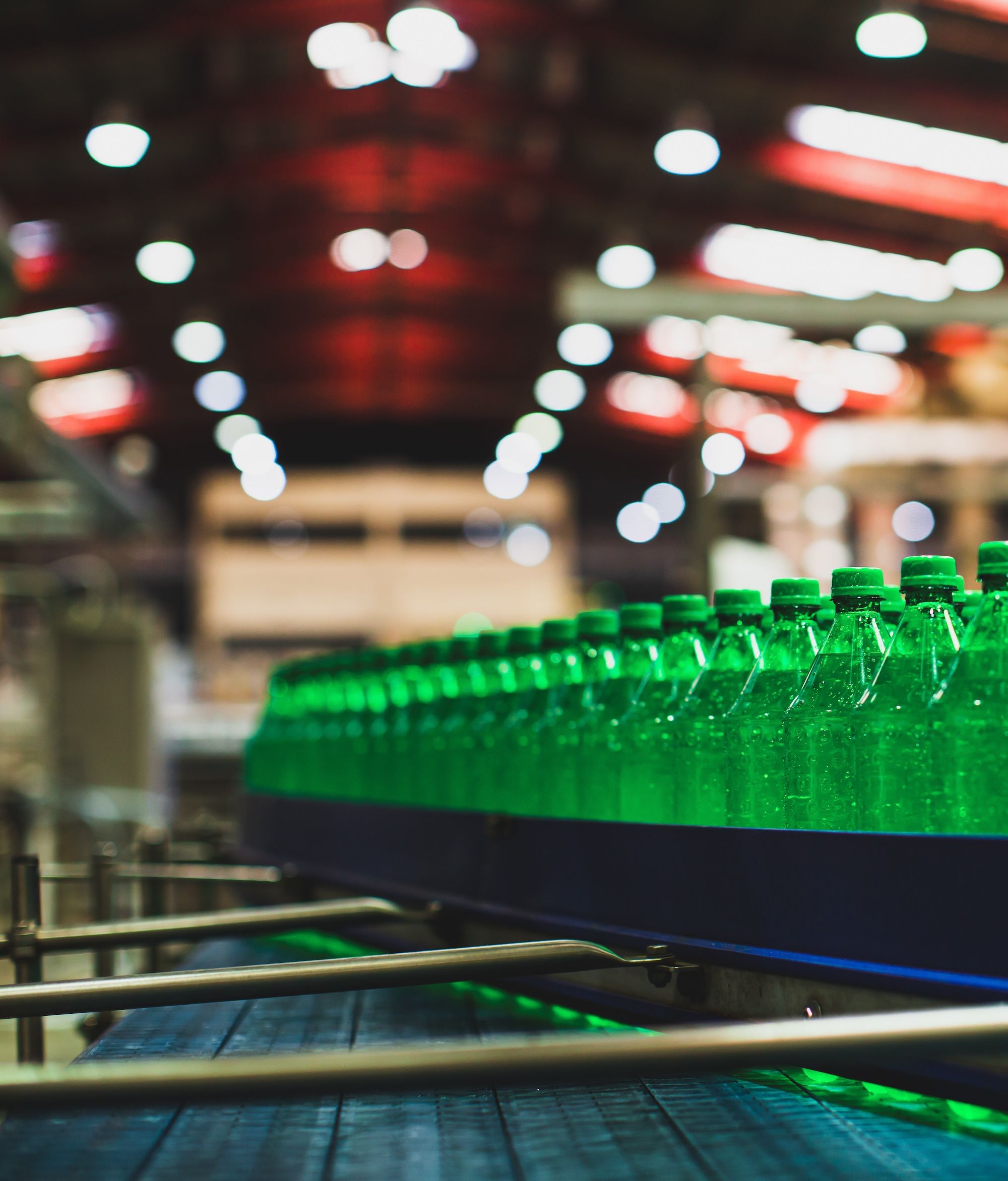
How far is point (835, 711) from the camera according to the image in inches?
44.6

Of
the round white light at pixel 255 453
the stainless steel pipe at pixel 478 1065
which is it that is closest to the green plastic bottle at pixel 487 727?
the stainless steel pipe at pixel 478 1065

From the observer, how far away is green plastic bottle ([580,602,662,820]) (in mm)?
1397

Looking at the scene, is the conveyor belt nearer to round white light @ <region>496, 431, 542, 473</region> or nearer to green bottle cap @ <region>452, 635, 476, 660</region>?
green bottle cap @ <region>452, 635, 476, 660</region>

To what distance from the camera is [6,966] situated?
2.96 meters

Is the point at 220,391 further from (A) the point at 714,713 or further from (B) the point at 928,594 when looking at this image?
(B) the point at 928,594

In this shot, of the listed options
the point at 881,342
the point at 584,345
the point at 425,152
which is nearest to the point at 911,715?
the point at 425,152

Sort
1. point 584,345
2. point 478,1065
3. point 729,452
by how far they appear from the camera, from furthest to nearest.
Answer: point 584,345 < point 729,452 < point 478,1065

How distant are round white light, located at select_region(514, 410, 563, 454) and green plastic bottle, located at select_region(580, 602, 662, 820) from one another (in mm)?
13376

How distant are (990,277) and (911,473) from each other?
13.8 feet

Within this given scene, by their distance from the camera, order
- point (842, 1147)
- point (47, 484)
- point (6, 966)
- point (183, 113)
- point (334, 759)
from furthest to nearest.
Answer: point (183, 113)
point (47, 484)
point (6, 966)
point (334, 759)
point (842, 1147)

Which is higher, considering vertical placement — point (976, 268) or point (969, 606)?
point (976, 268)

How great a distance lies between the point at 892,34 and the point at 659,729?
6.01 m

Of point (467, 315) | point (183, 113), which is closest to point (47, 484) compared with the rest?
point (183, 113)

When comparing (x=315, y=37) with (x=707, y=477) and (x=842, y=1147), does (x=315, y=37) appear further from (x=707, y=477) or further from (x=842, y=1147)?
(x=842, y=1147)
